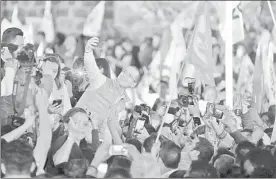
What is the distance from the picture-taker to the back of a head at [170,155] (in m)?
4.76

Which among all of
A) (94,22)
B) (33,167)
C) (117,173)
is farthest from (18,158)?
(94,22)

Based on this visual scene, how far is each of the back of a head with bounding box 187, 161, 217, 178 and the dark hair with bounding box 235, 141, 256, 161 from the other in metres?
0.28

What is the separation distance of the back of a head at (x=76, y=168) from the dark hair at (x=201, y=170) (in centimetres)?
60

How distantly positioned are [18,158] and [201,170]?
104cm

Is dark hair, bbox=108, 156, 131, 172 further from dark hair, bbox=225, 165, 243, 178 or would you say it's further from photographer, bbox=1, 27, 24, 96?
photographer, bbox=1, 27, 24, 96

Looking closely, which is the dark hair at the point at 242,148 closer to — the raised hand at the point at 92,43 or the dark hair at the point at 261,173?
the dark hair at the point at 261,173

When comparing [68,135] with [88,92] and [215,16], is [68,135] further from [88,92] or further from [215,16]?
[215,16]

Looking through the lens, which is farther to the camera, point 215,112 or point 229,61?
point 229,61

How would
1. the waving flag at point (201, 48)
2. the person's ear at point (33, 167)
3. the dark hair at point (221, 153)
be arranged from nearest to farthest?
1. the person's ear at point (33, 167)
2. the dark hair at point (221, 153)
3. the waving flag at point (201, 48)

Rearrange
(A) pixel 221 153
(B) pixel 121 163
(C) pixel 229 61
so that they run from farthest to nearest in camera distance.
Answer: (C) pixel 229 61 < (A) pixel 221 153 < (B) pixel 121 163

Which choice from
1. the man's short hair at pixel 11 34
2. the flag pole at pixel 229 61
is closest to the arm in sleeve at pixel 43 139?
the man's short hair at pixel 11 34

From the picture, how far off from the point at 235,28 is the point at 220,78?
1328 millimetres

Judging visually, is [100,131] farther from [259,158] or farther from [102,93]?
[259,158]

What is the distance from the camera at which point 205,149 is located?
4961 millimetres
